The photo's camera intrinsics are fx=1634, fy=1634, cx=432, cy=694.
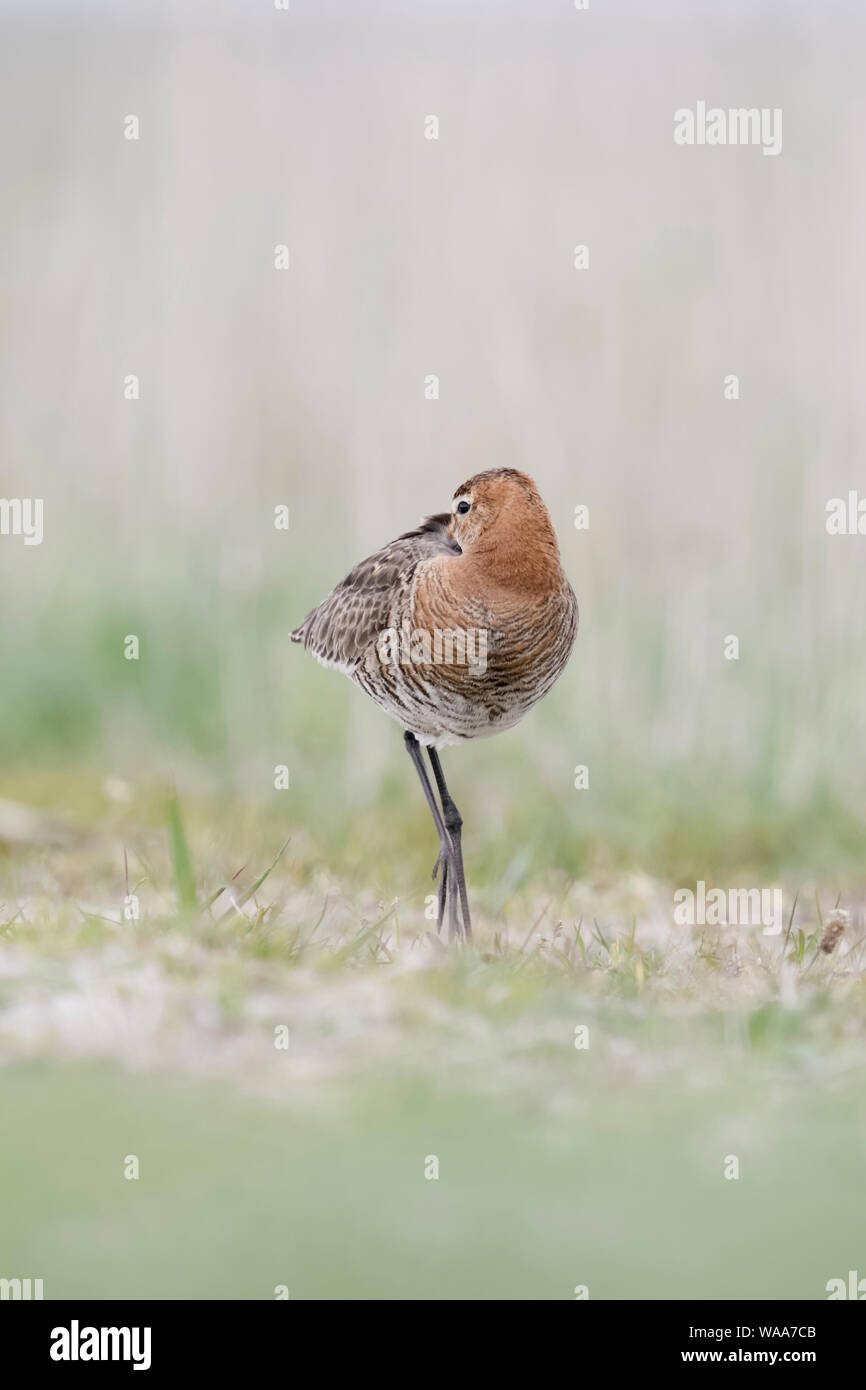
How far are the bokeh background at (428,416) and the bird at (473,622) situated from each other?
4.44ft

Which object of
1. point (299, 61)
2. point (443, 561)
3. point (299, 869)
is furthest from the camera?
point (299, 61)

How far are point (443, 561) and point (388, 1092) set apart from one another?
213 cm

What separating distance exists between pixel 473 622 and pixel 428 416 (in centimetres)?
332

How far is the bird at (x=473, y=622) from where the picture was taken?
467 cm

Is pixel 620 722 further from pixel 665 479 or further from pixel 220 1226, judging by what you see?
pixel 220 1226

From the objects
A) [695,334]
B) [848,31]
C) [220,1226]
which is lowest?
[220,1226]

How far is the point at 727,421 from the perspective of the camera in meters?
8.02

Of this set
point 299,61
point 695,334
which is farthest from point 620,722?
point 299,61
